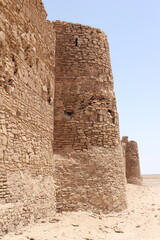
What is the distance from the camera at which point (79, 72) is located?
916 cm

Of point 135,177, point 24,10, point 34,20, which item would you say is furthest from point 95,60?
point 135,177

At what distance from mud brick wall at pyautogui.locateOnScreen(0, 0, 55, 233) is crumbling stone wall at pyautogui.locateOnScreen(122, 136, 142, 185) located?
12.3 meters

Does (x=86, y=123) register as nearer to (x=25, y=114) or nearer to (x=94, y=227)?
(x=25, y=114)

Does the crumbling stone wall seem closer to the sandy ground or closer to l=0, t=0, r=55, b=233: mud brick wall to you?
the sandy ground

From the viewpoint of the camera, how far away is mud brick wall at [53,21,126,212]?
26.6ft

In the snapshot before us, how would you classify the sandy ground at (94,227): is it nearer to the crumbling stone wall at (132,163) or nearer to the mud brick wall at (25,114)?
the mud brick wall at (25,114)

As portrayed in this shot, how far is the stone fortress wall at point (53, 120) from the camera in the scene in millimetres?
5801

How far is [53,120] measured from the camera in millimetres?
8633

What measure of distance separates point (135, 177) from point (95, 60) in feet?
39.6

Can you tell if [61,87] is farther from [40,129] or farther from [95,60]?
[40,129]

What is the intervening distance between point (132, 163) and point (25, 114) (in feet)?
47.6

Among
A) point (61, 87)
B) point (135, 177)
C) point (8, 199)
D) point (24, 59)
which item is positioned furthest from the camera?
point (135, 177)

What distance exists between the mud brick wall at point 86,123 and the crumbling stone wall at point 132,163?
1059 centimetres

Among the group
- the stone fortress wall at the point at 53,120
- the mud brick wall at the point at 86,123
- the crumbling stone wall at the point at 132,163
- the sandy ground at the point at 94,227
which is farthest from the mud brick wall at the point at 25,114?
the crumbling stone wall at the point at 132,163
